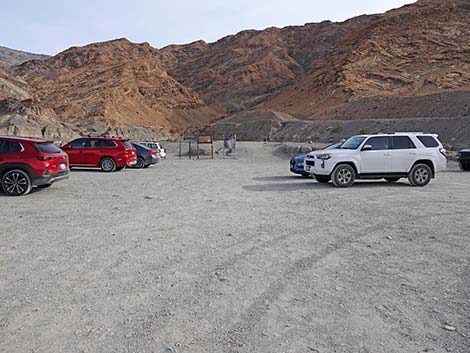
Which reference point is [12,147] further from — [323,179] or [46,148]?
[323,179]

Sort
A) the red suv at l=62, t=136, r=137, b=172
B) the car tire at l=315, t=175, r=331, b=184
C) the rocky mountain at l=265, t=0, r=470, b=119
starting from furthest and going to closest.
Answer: the rocky mountain at l=265, t=0, r=470, b=119 < the red suv at l=62, t=136, r=137, b=172 < the car tire at l=315, t=175, r=331, b=184

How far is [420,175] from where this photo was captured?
13297 mm


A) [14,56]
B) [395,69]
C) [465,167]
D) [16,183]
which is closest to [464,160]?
[465,167]

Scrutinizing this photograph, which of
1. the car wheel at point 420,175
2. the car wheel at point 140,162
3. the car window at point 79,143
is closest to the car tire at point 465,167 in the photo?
the car wheel at point 420,175

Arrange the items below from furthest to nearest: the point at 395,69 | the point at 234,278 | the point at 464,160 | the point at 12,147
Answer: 1. the point at 395,69
2. the point at 464,160
3. the point at 12,147
4. the point at 234,278

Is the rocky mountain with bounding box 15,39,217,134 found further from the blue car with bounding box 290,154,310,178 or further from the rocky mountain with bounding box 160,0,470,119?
the blue car with bounding box 290,154,310,178

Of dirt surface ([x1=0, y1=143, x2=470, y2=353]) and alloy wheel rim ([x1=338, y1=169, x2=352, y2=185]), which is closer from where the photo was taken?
dirt surface ([x1=0, y1=143, x2=470, y2=353])

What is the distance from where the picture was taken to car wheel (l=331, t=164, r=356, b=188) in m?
13.0

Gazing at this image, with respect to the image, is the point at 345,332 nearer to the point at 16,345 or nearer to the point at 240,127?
the point at 16,345

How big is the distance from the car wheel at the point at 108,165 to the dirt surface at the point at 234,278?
9.68 metres

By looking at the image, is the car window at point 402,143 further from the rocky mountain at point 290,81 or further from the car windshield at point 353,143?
the rocky mountain at point 290,81

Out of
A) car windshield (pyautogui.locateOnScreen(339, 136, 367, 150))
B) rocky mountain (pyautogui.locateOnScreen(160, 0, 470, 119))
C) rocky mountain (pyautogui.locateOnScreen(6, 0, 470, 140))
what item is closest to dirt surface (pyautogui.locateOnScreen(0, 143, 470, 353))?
car windshield (pyautogui.locateOnScreen(339, 136, 367, 150))

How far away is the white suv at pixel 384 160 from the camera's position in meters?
12.9

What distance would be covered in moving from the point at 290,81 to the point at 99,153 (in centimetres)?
8886
